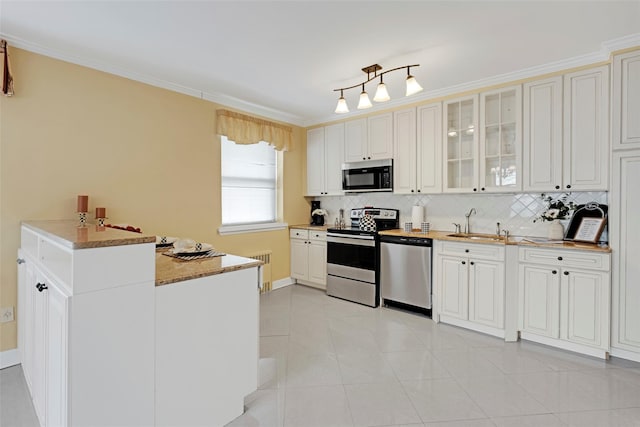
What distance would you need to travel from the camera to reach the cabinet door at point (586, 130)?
8.93 feet

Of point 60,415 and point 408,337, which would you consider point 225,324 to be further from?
point 408,337

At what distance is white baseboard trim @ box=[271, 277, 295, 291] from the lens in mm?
4603

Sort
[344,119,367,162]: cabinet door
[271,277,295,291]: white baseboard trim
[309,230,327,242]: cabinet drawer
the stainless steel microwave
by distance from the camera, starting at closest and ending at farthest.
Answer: the stainless steel microwave, [344,119,367,162]: cabinet door, [309,230,327,242]: cabinet drawer, [271,277,295,291]: white baseboard trim

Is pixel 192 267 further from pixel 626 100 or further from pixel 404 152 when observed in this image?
pixel 626 100

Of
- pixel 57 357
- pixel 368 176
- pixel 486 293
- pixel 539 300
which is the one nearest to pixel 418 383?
pixel 486 293

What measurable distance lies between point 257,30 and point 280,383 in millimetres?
2566

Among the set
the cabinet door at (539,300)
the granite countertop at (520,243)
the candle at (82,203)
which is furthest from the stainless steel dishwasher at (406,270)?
the candle at (82,203)

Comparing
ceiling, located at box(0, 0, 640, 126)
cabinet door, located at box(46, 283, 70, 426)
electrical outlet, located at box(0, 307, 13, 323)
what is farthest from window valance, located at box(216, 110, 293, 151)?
cabinet door, located at box(46, 283, 70, 426)

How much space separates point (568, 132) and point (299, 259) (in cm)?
346

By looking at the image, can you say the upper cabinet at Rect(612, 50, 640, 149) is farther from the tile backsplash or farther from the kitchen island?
the kitchen island

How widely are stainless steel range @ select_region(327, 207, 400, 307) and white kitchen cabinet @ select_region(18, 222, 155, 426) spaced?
109 inches

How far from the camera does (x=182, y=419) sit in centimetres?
166

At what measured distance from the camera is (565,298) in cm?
270

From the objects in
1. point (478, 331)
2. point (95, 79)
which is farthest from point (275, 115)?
point (478, 331)
